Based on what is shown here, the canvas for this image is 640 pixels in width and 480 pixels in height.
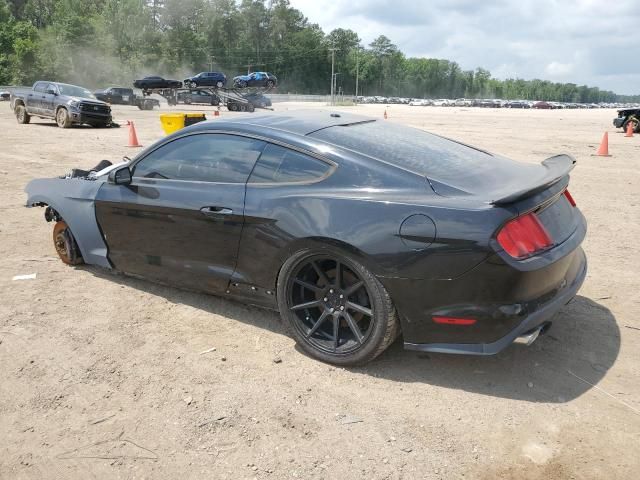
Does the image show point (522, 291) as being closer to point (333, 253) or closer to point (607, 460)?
point (607, 460)

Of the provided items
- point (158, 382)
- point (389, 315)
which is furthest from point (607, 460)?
point (158, 382)

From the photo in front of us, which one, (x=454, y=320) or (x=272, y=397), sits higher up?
(x=454, y=320)

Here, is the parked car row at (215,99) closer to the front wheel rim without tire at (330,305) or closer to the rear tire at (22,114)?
A: the rear tire at (22,114)

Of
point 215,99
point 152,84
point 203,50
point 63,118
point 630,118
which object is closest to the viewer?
point 63,118

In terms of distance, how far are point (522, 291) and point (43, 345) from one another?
3.03 metres

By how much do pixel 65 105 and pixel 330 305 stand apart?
62.3ft

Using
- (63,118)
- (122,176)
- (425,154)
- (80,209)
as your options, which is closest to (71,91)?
(63,118)

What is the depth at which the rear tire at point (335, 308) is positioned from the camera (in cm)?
299

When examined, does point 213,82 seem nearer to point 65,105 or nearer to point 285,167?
point 65,105

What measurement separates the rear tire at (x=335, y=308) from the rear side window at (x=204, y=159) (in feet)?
2.65

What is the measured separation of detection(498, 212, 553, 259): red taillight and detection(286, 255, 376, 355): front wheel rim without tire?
2.64 ft

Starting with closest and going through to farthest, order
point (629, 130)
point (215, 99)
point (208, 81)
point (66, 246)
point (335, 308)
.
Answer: point (335, 308) < point (66, 246) < point (629, 130) < point (215, 99) < point (208, 81)

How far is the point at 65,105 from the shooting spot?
62.2 ft

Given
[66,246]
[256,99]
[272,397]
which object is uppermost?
[256,99]
